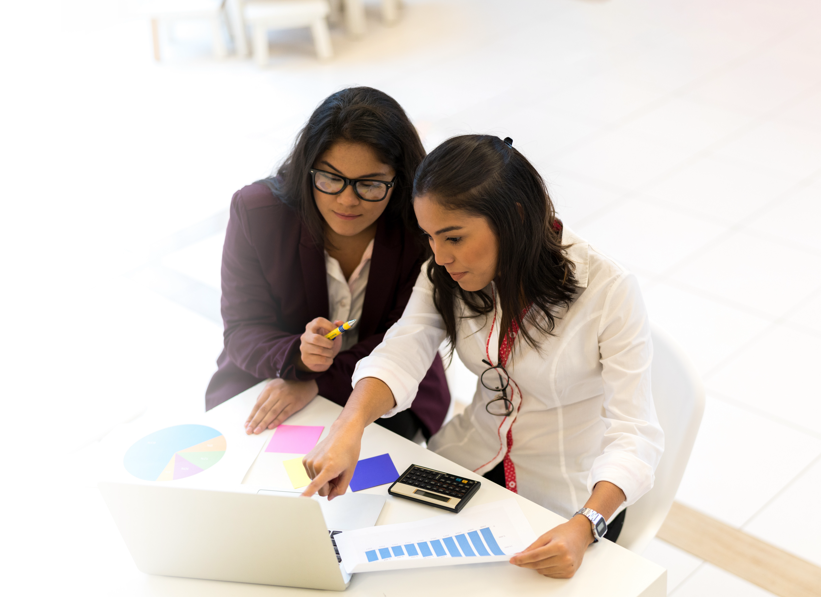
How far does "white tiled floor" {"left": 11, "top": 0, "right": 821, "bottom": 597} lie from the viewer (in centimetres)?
290

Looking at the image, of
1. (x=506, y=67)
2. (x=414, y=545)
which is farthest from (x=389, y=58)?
(x=414, y=545)

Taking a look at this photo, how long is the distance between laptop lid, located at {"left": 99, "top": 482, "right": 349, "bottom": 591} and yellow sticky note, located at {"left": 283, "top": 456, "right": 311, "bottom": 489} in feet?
0.73

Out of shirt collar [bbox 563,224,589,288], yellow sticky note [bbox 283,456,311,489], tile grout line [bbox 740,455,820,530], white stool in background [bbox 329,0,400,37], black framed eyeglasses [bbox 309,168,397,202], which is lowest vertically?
tile grout line [bbox 740,455,820,530]

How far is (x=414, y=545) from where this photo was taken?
1.31 m

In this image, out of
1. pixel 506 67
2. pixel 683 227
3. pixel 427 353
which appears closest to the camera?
pixel 427 353

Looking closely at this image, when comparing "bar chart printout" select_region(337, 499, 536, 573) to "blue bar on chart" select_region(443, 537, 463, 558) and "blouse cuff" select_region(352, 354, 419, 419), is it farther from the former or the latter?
"blouse cuff" select_region(352, 354, 419, 419)

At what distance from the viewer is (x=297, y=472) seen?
148 centimetres

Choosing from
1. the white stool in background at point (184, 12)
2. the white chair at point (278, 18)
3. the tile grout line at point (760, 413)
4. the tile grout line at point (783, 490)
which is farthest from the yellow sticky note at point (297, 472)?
the white stool in background at point (184, 12)

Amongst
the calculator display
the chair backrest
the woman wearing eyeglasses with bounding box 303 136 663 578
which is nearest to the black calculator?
the calculator display

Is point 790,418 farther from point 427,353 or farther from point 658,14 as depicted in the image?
point 658,14

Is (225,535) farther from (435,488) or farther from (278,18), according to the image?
(278,18)

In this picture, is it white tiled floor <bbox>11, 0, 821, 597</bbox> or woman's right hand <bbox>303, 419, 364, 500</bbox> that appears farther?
white tiled floor <bbox>11, 0, 821, 597</bbox>

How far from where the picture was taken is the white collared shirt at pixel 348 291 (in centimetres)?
192

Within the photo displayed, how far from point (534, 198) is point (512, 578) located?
2.14 ft
